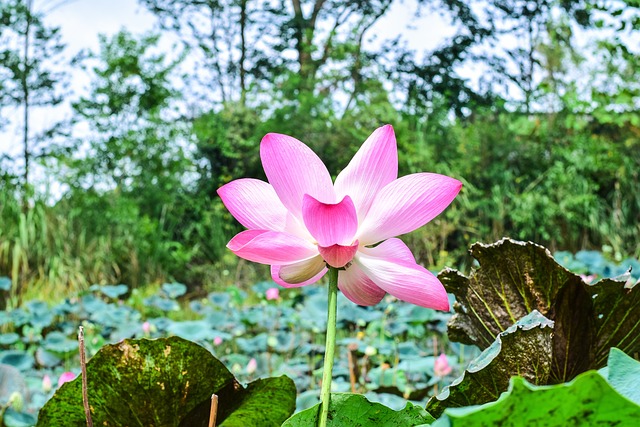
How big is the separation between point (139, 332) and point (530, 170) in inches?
226

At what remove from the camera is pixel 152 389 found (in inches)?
13.9

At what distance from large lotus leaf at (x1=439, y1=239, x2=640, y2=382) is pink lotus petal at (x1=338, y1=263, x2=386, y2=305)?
0.07 meters

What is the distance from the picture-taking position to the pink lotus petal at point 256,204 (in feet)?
1.04

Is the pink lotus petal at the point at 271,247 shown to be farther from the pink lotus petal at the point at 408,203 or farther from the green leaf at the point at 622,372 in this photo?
the green leaf at the point at 622,372

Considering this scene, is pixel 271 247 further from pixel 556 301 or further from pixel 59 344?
pixel 59 344

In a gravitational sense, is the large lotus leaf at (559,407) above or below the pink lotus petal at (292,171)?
below

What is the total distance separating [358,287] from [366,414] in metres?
0.07

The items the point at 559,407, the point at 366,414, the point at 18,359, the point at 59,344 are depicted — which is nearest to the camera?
the point at 559,407

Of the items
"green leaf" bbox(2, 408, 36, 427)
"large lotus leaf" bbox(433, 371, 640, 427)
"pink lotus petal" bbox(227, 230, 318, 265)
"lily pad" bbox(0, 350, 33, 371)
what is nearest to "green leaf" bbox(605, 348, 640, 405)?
"large lotus leaf" bbox(433, 371, 640, 427)

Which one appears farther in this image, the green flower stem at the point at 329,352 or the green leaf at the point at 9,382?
the green leaf at the point at 9,382

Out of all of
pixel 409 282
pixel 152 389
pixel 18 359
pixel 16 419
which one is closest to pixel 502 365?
pixel 409 282

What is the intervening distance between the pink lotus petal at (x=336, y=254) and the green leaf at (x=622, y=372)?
12cm

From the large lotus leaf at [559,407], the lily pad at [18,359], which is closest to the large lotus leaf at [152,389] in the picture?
the large lotus leaf at [559,407]

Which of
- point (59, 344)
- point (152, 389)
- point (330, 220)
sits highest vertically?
point (330, 220)
